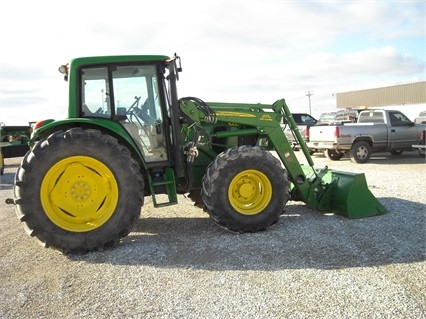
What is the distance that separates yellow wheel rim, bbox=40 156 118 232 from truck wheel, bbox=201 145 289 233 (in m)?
1.35

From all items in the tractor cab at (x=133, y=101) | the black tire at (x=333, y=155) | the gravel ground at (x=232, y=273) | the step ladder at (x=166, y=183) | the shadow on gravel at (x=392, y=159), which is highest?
the tractor cab at (x=133, y=101)

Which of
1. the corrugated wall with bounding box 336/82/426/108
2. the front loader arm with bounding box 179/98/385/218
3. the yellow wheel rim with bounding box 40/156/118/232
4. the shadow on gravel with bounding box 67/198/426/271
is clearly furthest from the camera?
the corrugated wall with bounding box 336/82/426/108

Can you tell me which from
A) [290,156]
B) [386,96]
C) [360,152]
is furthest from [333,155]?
[386,96]

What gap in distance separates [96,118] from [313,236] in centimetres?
329

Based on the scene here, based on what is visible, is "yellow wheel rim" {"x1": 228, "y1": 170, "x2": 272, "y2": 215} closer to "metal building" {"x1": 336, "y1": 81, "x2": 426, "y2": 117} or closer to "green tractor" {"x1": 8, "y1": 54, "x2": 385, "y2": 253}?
"green tractor" {"x1": 8, "y1": 54, "x2": 385, "y2": 253}

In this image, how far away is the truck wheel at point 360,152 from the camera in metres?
15.1

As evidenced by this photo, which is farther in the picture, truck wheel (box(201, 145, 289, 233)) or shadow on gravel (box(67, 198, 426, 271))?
truck wheel (box(201, 145, 289, 233))

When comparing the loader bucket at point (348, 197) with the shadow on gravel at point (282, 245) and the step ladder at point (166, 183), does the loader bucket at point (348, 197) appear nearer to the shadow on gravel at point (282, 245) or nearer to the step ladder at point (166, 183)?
the shadow on gravel at point (282, 245)

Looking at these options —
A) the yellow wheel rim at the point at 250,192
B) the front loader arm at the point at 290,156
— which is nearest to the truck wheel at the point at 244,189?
the yellow wheel rim at the point at 250,192

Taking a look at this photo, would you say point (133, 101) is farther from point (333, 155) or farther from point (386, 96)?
point (386, 96)

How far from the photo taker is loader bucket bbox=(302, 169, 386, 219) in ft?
21.5

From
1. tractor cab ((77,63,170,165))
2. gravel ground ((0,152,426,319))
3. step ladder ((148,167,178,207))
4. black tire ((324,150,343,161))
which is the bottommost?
gravel ground ((0,152,426,319))

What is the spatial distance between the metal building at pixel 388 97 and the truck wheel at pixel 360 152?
119ft

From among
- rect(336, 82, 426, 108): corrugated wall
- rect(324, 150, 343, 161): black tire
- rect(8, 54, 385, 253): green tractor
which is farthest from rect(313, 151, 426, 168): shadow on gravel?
rect(336, 82, 426, 108): corrugated wall
